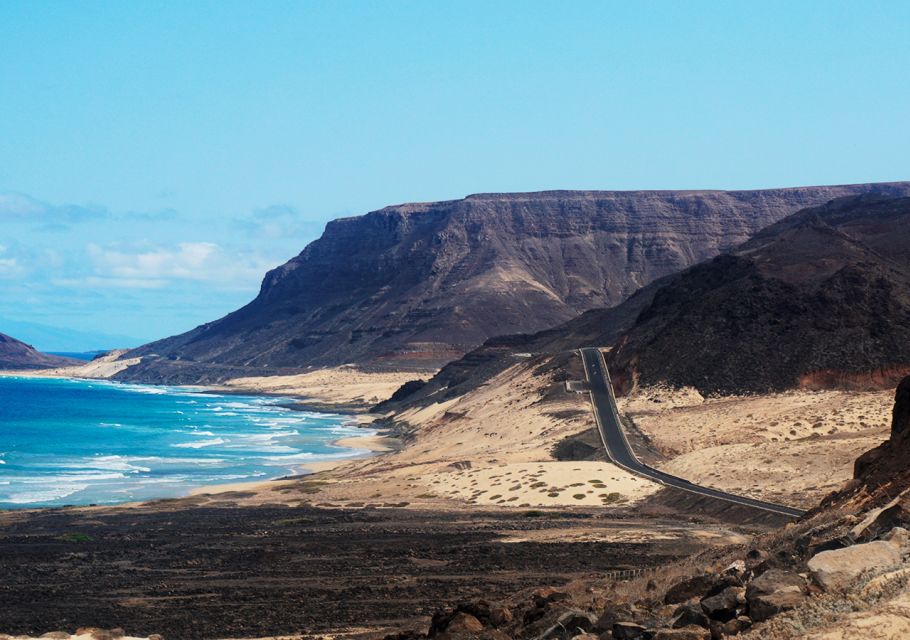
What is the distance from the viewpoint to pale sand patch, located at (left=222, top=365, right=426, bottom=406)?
15975 cm

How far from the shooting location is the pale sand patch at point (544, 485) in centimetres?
4859

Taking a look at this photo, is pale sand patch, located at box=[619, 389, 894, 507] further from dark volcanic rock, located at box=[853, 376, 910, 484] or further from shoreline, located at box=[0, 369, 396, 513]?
shoreline, located at box=[0, 369, 396, 513]

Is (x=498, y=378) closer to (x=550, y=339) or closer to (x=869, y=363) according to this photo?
(x=550, y=339)

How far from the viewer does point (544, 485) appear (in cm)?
5231

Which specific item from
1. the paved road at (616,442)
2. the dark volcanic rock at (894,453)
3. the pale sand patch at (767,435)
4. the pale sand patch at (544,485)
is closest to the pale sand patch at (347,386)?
the paved road at (616,442)

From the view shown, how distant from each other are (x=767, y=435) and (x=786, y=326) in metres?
22.0

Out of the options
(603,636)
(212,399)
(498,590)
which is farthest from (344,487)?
(212,399)

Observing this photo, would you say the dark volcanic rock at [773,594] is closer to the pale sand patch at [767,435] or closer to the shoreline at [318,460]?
the pale sand patch at [767,435]

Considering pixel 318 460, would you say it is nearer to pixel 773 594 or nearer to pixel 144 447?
pixel 144 447

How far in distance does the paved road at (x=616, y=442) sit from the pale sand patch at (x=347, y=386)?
2367 inches

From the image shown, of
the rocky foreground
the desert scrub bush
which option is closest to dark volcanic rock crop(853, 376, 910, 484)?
the rocky foreground

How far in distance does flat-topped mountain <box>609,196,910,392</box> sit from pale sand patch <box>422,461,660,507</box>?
21961 millimetres

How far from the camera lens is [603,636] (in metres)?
14.7

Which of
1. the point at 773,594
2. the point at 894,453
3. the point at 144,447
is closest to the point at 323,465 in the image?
the point at 144,447
